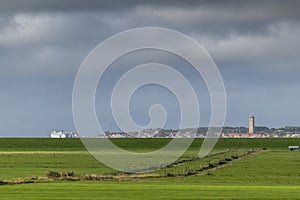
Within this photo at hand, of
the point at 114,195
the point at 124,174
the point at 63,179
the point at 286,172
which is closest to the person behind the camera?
the point at 114,195

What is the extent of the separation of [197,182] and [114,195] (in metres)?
15.0

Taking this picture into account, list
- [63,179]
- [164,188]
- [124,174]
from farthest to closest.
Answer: [124,174] → [63,179] → [164,188]

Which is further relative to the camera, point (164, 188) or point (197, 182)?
point (197, 182)

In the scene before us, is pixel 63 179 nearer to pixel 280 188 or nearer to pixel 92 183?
pixel 92 183

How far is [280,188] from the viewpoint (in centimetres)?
5500

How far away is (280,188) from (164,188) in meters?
8.11

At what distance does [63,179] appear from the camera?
64.0 metres

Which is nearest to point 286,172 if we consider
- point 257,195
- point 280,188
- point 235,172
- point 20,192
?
point 235,172

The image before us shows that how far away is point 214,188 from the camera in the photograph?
53.9 meters

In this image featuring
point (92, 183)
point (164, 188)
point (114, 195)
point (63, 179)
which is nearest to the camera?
point (114, 195)

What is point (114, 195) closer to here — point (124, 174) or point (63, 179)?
point (63, 179)

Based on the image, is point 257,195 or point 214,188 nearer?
point 257,195

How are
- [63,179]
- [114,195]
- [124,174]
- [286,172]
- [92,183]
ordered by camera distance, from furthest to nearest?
[286,172] < [124,174] < [63,179] < [92,183] < [114,195]

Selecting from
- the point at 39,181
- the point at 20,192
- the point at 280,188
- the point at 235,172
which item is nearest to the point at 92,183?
the point at 39,181
